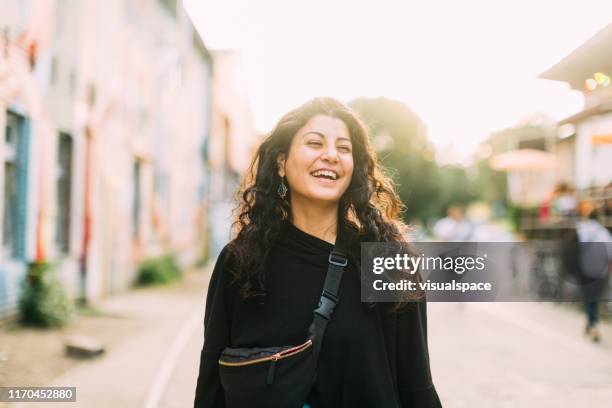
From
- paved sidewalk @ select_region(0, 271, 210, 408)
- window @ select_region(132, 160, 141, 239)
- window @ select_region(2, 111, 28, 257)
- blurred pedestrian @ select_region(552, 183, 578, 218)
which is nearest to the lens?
paved sidewalk @ select_region(0, 271, 210, 408)

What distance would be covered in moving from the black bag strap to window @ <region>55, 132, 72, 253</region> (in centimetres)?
911

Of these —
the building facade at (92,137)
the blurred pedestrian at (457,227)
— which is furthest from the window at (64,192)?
the blurred pedestrian at (457,227)

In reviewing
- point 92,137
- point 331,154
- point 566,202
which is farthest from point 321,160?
point 566,202

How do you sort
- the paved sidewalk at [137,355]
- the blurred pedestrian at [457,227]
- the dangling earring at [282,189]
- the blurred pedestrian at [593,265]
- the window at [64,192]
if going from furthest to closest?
the blurred pedestrian at [457,227], the window at [64,192], the blurred pedestrian at [593,265], the paved sidewalk at [137,355], the dangling earring at [282,189]

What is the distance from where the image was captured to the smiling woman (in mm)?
2014

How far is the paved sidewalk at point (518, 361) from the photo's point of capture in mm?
5406

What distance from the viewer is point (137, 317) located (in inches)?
392

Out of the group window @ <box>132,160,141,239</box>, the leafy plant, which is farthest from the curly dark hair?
window @ <box>132,160,141,239</box>

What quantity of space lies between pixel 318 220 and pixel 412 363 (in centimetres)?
57

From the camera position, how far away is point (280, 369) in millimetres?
1972

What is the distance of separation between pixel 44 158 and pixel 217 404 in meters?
7.83

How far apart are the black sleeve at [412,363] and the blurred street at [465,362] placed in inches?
128

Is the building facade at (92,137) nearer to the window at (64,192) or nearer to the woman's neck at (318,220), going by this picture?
the window at (64,192)

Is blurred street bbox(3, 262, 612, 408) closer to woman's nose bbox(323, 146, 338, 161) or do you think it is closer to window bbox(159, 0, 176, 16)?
woman's nose bbox(323, 146, 338, 161)
